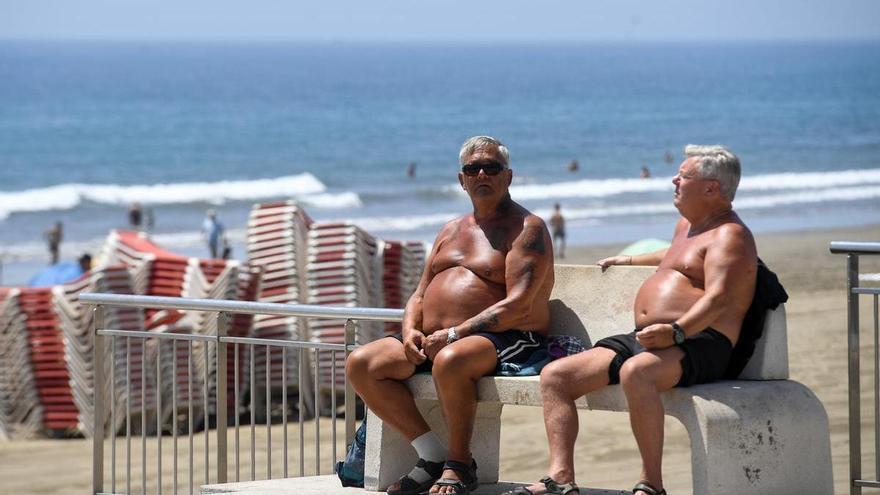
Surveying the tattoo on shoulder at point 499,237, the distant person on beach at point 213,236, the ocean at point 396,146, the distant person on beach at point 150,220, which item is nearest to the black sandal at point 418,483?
the tattoo on shoulder at point 499,237

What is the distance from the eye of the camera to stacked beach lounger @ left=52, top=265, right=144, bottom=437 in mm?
12562

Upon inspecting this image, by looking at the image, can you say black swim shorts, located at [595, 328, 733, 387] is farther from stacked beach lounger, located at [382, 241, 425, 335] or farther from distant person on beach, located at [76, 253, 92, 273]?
distant person on beach, located at [76, 253, 92, 273]

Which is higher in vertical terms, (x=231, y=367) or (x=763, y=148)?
(x=763, y=148)

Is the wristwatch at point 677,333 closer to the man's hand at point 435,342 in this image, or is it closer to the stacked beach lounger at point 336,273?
the man's hand at point 435,342

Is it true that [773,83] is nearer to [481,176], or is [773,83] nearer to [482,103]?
[482,103]

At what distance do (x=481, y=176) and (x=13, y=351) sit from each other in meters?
8.84

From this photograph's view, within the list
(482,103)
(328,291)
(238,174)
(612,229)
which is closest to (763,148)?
(238,174)

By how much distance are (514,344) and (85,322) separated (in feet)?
27.0

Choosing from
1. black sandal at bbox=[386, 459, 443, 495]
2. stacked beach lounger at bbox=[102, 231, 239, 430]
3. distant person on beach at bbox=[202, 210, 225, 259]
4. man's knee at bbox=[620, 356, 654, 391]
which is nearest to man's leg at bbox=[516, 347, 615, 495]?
man's knee at bbox=[620, 356, 654, 391]

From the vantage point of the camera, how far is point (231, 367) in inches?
503

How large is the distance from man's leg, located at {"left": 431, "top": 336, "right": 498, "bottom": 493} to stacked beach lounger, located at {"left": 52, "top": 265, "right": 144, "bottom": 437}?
25.5 feet

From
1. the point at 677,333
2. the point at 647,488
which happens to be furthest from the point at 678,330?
the point at 647,488

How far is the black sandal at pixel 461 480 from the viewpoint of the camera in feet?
16.9

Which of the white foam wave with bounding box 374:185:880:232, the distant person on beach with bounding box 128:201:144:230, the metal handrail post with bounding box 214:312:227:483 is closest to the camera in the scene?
the metal handrail post with bounding box 214:312:227:483
